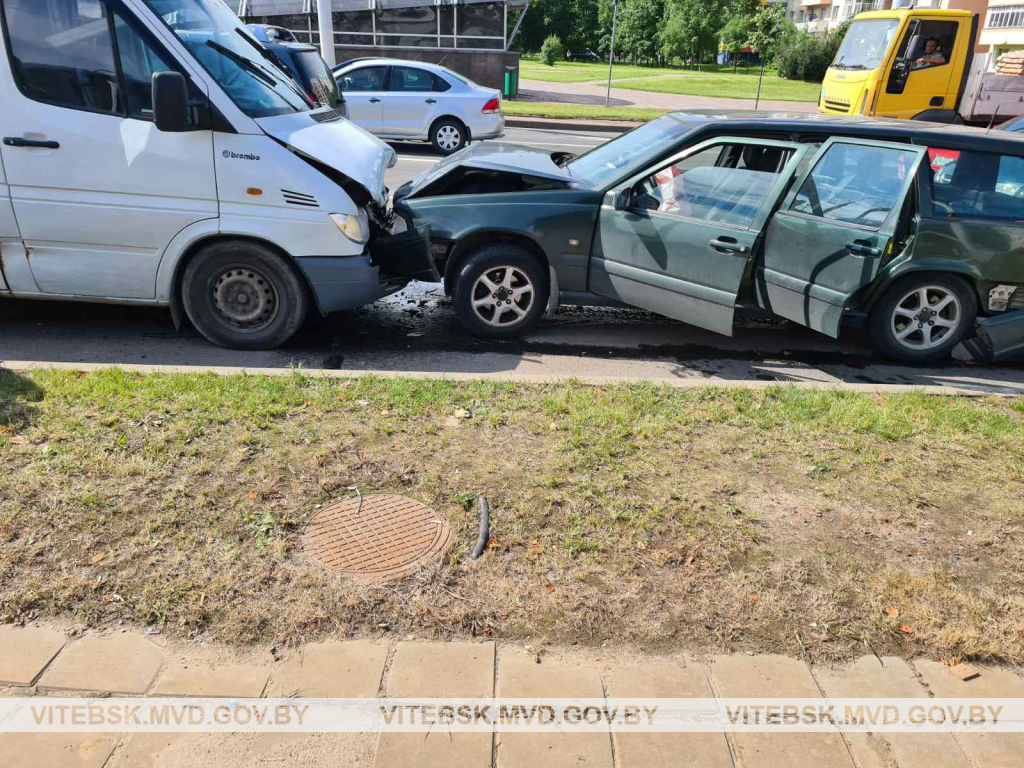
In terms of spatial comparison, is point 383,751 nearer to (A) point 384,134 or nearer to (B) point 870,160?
(B) point 870,160

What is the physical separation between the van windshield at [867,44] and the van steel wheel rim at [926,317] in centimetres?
1240

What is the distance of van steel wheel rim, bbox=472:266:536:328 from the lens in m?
6.07

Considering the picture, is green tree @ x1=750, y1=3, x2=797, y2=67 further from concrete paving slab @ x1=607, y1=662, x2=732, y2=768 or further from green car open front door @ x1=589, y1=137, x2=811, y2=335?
concrete paving slab @ x1=607, y1=662, x2=732, y2=768

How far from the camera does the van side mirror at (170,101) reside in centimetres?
486

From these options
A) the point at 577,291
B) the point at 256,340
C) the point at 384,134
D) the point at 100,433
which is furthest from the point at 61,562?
the point at 384,134

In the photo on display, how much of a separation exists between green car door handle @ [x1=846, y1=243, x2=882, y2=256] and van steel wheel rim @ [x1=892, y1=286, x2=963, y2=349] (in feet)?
2.56

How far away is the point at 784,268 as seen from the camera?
5855mm

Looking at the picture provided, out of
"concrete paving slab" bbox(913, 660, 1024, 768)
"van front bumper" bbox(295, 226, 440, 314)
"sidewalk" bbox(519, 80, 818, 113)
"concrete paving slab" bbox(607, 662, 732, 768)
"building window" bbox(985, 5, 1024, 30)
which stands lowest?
"concrete paving slab" bbox(913, 660, 1024, 768)

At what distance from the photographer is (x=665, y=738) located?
266 cm

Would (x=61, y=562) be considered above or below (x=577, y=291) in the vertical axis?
below

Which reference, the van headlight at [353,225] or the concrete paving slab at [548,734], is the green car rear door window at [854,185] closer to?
the van headlight at [353,225]

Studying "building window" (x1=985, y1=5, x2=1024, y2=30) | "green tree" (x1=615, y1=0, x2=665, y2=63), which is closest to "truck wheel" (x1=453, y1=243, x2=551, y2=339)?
"building window" (x1=985, y1=5, x2=1024, y2=30)

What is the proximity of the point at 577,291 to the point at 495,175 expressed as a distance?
109 centimetres

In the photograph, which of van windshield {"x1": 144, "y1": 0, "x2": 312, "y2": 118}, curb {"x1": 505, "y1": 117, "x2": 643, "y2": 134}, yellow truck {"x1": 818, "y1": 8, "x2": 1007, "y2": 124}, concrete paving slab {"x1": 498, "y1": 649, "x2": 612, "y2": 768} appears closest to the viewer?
concrete paving slab {"x1": 498, "y1": 649, "x2": 612, "y2": 768}
